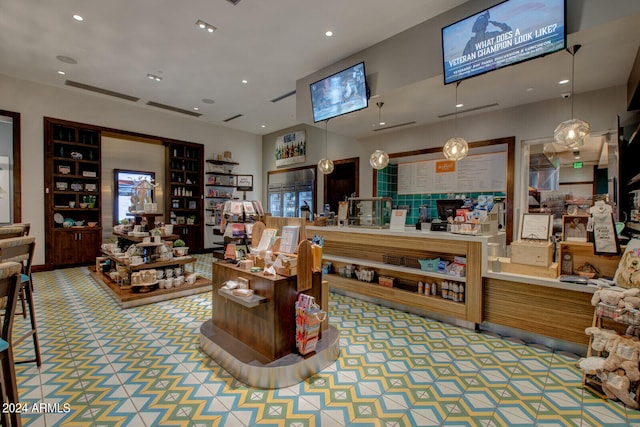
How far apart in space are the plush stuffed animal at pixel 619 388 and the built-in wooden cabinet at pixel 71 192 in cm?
930

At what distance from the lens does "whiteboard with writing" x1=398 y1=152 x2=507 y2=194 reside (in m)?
5.68

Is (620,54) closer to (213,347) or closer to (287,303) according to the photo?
(287,303)

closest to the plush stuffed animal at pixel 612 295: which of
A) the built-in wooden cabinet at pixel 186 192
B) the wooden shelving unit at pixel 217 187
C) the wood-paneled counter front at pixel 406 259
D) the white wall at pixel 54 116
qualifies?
the wood-paneled counter front at pixel 406 259

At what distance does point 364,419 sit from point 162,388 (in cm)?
163

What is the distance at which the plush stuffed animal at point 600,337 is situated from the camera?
7.74ft

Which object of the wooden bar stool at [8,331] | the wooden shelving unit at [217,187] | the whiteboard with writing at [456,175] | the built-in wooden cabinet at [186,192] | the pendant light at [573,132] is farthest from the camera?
the wooden shelving unit at [217,187]

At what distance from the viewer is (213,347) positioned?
2.85 metres

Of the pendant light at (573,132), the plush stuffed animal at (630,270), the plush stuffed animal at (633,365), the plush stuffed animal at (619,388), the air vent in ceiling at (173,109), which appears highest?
the air vent in ceiling at (173,109)

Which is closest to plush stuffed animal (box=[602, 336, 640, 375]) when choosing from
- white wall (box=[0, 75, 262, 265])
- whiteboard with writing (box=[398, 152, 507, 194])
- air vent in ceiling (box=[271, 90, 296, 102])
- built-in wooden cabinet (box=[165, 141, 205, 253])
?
whiteboard with writing (box=[398, 152, 507, 194])

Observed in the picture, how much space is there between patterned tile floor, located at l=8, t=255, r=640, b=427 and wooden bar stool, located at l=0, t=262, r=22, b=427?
1.75ft

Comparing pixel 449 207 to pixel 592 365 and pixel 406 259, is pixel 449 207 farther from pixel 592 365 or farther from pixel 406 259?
pixel 592 365

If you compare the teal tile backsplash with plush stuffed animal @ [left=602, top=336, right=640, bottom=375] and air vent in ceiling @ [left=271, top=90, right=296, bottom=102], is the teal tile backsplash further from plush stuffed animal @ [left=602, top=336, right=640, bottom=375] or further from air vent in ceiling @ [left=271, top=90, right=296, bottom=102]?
plush stuffed animal @ [left=602, top=336, right=640, bottom=375]

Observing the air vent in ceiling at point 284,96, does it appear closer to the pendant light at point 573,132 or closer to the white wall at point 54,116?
the white wall at point 54,116

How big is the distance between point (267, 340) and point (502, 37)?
13.1 ft
